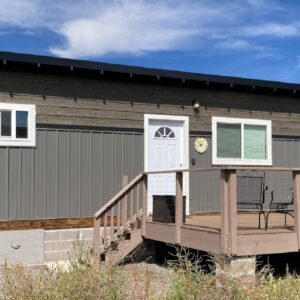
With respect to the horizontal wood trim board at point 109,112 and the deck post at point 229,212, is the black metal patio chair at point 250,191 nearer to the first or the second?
the deck post at point 229,212

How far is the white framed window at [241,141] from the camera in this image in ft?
39.8

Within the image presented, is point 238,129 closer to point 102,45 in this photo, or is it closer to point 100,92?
point 100,92

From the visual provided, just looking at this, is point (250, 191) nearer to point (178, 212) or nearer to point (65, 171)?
point (178, 212)

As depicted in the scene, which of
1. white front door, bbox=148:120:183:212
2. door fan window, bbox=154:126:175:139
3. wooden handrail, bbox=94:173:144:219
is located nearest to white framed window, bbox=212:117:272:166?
white front door, bbox=148:120:183:212

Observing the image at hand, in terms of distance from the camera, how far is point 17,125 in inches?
397

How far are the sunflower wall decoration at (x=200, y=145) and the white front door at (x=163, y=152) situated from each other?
14.7 inches

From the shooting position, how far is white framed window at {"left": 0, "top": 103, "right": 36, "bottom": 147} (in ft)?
32.6

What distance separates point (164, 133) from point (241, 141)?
6.57 ft

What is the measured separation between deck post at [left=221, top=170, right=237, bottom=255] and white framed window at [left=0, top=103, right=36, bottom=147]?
427 cm

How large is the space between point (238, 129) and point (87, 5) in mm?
4893

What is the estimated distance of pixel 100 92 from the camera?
1088 cm

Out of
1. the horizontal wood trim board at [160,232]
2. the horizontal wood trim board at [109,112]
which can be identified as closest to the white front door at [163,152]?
the horizontal wood trim board at [109,112]

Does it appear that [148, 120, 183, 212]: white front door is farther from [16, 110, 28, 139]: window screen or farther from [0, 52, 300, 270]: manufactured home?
[16, 110, 28, 139]: window screen

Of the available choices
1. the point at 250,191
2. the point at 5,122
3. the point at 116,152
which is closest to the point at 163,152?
the point at 116,152
